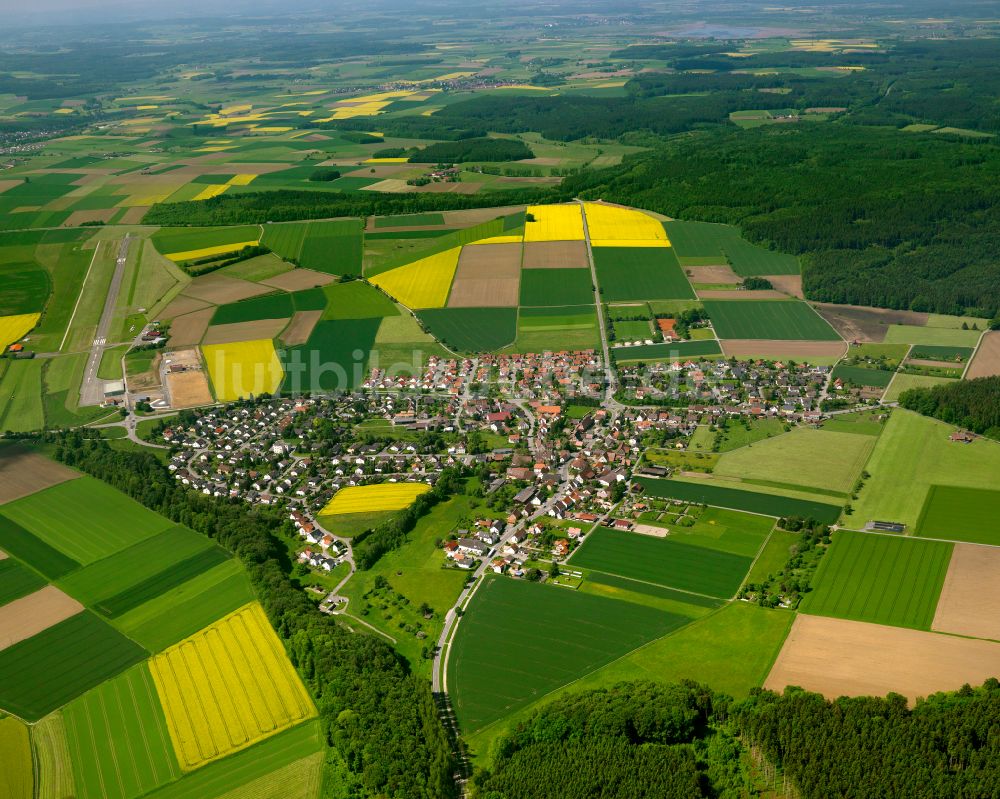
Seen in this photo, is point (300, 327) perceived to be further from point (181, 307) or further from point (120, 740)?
point (120, 740)

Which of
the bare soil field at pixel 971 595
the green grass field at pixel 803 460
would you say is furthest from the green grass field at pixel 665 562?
the bare soil field at pixel 971 595

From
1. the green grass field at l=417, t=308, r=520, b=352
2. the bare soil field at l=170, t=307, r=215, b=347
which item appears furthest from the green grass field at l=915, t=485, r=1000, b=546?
the bare soil field at l=170, t=307, r=215, b=347

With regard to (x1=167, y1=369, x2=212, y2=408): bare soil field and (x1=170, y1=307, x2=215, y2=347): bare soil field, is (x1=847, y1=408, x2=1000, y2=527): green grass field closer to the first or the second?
(x1=167, y1=369, x2=212, y2=408): bare soil field

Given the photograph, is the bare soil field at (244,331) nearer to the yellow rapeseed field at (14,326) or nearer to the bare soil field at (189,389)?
the bare soil field at (189,389)

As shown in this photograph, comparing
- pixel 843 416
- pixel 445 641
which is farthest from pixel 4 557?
pixel 843 416

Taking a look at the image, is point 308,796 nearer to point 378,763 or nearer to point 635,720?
point 378,763

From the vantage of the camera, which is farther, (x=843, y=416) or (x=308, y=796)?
(x=843, y=416)


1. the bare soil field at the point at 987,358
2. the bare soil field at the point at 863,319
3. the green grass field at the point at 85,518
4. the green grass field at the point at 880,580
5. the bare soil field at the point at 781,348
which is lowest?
the green grass field at the point at 85,518
